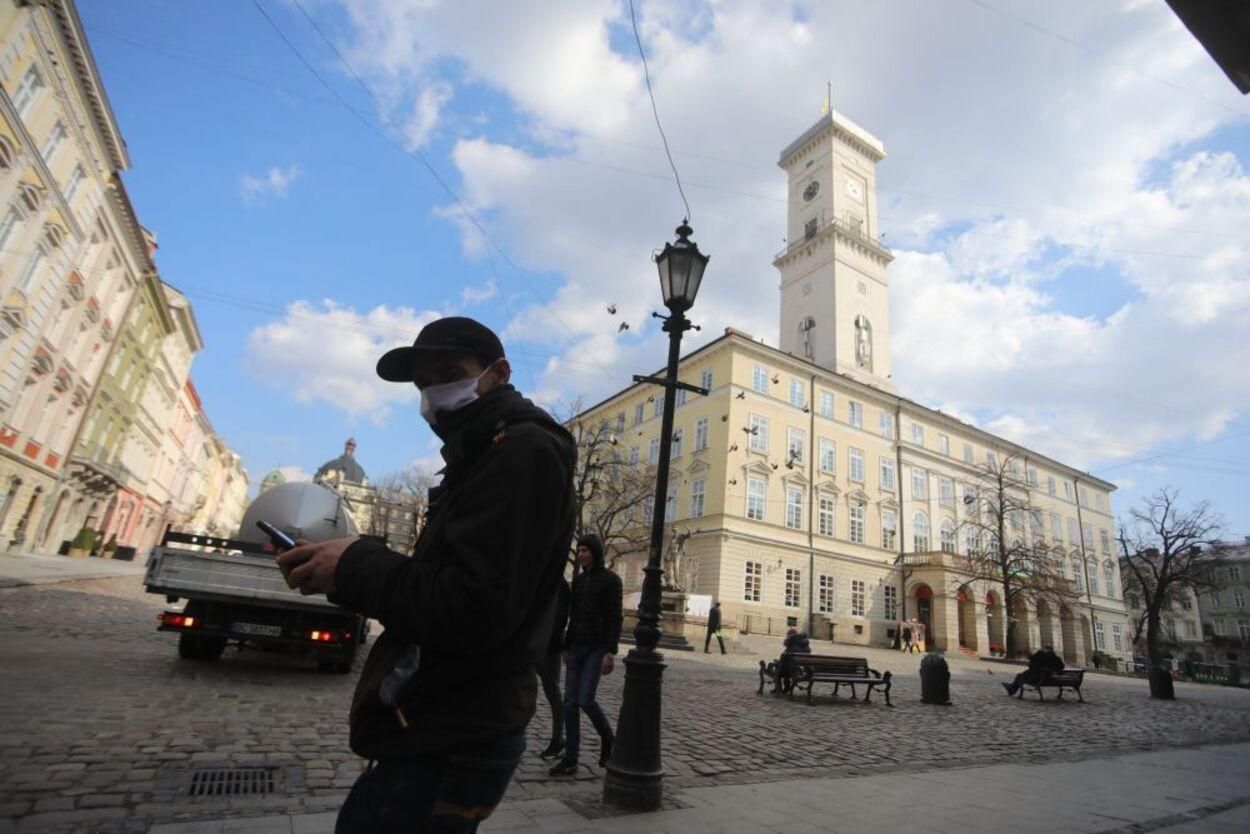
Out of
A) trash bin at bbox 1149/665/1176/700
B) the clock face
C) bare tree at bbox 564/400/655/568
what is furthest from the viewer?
the clock face

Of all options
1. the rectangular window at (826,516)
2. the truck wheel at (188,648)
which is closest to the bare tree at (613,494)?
the rectangular window at (826,516)

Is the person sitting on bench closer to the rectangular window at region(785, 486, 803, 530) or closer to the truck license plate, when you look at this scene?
the truck license plate

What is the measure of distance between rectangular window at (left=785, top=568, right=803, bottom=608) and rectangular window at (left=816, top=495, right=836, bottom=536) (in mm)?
3665

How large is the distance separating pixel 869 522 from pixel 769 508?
8824mm

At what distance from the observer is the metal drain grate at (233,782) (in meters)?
4.14

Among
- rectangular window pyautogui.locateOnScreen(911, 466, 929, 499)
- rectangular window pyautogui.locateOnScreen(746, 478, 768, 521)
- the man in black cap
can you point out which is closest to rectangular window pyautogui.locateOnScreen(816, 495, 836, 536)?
rectangular window pyautogui.locateOnScreen(746, 478, 768, 521)

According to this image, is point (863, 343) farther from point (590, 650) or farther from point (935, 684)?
point (590, 650)

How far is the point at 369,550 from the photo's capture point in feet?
5.16

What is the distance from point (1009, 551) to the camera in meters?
33.6

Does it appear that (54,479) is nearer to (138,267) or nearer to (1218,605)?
(138,267)

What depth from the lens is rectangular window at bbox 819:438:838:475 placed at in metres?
40.7

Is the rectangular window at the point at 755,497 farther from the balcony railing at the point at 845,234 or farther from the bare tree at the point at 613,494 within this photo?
the balcony railing at the point at 845,234

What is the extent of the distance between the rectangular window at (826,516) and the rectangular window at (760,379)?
787 centimetres

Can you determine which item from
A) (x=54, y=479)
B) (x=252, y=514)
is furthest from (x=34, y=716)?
(x=54, y=479)
